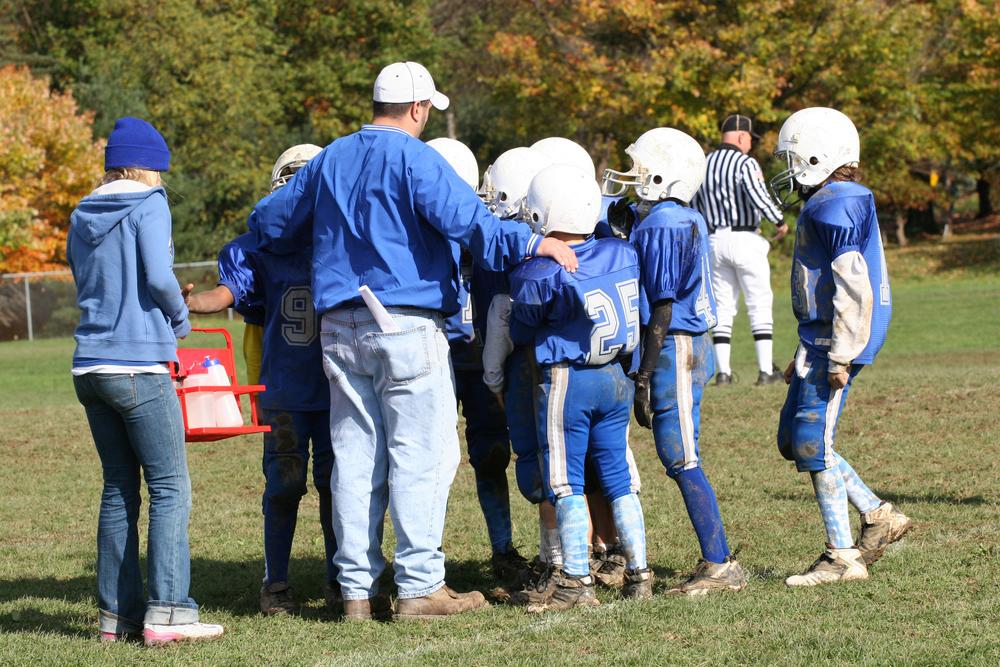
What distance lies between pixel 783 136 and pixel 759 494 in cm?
285

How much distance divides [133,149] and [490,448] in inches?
89.3

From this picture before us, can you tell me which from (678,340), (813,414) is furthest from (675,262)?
(813,414)

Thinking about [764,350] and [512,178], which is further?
[764,350]

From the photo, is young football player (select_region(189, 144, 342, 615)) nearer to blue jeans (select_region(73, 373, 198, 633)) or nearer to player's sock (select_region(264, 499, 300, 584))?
player's sock (select_region(264, 499, 300, 584))

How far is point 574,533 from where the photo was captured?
5.72m

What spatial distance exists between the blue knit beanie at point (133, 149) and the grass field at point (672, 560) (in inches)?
75.2

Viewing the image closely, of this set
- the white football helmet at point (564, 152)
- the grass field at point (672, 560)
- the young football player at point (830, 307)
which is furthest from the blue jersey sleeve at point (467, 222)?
the grass field at point (672, 560)

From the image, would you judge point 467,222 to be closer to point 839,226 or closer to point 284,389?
point 284,389

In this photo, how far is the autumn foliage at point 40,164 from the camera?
31062 mm

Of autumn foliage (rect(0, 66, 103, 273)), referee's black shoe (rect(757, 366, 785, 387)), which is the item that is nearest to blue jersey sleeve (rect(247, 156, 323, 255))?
referee's black shoe (rect(757, 366, 785, 387))

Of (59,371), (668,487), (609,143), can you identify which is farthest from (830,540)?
(609,143)

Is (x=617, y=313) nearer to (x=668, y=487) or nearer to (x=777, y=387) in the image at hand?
(x=668, y=487)

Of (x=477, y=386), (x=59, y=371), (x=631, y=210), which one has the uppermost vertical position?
(x=631, y=210)

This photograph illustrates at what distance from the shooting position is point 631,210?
6.59 meters
